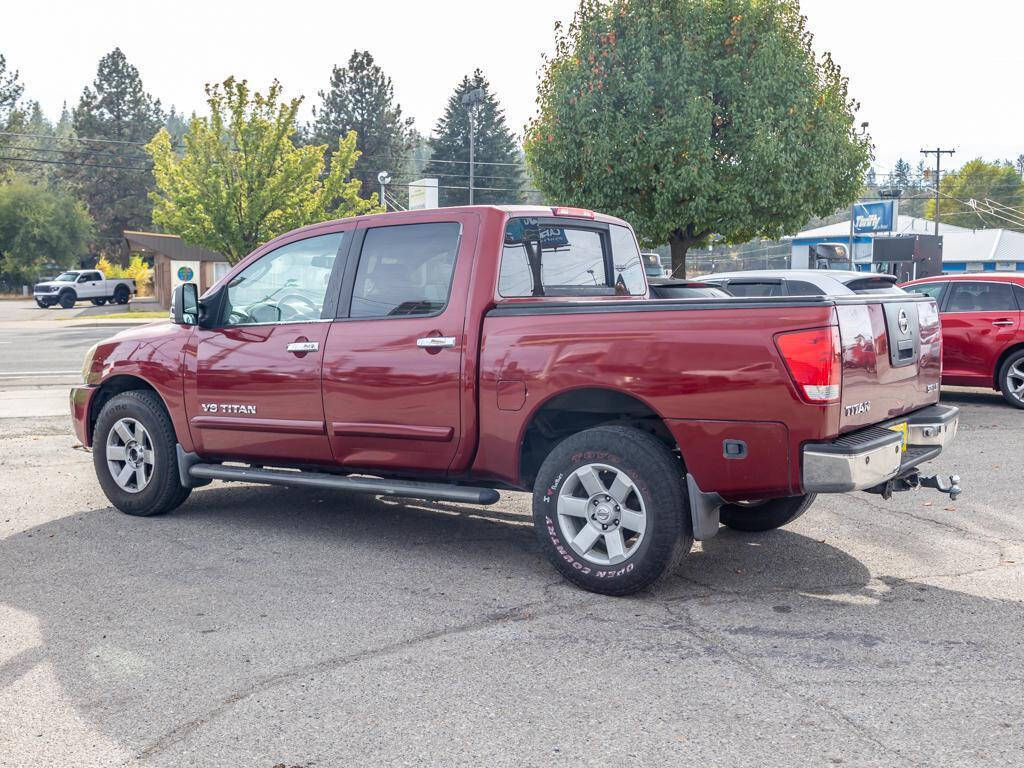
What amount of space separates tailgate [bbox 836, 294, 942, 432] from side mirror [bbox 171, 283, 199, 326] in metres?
3.98

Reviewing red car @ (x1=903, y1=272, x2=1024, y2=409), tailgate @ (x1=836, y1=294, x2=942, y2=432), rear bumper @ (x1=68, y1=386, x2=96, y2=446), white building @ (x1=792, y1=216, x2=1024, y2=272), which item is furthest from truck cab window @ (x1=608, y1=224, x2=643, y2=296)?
white building @ (x1=792, y1=216, x2=1024, y2=272)

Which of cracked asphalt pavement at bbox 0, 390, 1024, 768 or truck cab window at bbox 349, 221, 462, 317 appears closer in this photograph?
cracked asphalt pavement at bbox 0, 390, 1024, 768

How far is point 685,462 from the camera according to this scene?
4902 mm

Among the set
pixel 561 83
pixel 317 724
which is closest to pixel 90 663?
pixel 317 724

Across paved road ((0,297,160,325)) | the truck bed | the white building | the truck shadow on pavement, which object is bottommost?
the truck shadow on pavement

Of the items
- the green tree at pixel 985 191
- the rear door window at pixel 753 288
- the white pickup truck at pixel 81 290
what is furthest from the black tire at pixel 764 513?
the green tree at pixel 985 191

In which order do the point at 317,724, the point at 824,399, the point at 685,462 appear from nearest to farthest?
the point at 317,724, the point at 824,399, the point at 685,462

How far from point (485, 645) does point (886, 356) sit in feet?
7.79

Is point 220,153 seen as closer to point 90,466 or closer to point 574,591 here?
point 90,466

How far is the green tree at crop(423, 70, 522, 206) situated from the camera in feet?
243

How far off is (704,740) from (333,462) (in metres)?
3.24

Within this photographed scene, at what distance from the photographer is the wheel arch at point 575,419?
16.9ft

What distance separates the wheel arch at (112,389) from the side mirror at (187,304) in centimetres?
57

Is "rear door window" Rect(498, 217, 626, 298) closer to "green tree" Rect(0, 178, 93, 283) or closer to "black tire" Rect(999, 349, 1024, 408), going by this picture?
"black tire" Rect(999, 349, 1024, 408)
